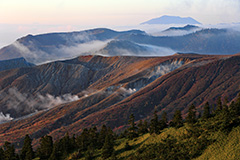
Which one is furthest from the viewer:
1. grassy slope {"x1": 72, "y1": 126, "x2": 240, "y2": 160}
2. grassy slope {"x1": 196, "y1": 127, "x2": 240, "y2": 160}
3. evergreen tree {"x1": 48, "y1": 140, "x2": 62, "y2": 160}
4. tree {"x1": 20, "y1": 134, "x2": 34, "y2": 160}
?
tree {"x1": 20, "y1": 134, "x2": 34, "y2": 160}

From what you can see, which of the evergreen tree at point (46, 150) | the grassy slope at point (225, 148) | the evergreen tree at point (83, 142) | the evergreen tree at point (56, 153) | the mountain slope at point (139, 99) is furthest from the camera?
the mountain slope at point (139, 99)

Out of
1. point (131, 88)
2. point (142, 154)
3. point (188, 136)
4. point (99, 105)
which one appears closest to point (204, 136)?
point (188, 136)

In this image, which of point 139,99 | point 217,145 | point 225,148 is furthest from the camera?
point 139,99

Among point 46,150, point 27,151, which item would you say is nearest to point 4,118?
point 27,151

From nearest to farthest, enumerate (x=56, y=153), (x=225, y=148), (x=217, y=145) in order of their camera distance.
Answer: (x=225, y=148) → (x=217, y=145) → (x=56, y=153)

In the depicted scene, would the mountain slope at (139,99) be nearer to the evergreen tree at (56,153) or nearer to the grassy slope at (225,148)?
the evergreen tree at (56,153)

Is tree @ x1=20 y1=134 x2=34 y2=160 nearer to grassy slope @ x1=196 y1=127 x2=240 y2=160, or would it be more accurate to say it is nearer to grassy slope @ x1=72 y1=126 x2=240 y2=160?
grassy slope @ x1=72 y1=126 x2=240 y2=160

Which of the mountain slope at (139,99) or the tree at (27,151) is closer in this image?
the tree at (27,151)

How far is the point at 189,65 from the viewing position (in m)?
182

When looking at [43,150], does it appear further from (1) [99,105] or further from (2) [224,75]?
(2) [224,75]

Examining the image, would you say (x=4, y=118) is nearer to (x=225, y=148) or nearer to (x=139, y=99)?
(x=139, y=99)

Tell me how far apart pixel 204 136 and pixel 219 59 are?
152301mm

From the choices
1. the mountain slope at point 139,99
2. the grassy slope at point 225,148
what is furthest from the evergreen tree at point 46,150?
the mountain slope at point 139,99

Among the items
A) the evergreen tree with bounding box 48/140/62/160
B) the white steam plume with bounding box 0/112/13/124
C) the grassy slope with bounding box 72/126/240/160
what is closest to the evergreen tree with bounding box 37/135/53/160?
the evergreen tree with bounding box 48/140/62/160
